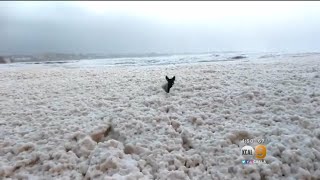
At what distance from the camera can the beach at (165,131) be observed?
17.0ft

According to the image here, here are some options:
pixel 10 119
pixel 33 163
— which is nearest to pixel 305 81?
pixel 33 163

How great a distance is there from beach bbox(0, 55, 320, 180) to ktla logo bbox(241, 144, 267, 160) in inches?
4.2

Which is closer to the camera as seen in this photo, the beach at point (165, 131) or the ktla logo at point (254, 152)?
the beach at point (165, 131)

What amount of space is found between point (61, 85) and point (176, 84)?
217 inches

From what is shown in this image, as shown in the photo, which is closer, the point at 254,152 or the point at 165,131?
the point at 254,152

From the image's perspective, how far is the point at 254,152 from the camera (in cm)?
549

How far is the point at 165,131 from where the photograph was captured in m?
6.64

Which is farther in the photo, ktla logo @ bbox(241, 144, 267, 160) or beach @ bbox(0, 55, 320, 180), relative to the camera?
ktla logo @ bbox(241, 144, 267, 160)

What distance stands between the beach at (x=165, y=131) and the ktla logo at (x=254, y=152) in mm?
107

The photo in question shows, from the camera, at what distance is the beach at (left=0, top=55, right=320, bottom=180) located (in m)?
5.17

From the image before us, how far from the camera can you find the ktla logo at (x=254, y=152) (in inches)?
213

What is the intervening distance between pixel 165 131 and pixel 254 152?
2.21m

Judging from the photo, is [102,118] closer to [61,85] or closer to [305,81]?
[61,85]

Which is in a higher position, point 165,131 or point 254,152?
point 165,131
